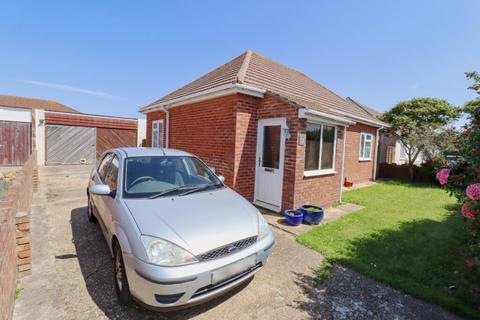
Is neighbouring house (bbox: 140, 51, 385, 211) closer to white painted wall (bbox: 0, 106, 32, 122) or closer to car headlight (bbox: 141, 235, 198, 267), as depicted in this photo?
car headlight (bbox: 141, 235, 198, 267)

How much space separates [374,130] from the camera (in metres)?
12.7

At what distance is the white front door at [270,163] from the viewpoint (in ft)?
19.7

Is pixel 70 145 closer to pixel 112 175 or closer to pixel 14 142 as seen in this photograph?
pixel 14 142

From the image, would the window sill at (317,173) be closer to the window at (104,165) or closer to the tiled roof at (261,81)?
the tiled roof at (261,81)

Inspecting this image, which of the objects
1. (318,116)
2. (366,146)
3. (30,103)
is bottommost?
(366,146)

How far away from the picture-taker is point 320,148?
644 centimetres

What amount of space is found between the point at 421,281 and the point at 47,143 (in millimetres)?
18248

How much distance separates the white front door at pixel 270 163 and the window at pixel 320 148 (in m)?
0.70

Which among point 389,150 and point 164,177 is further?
point 389,150

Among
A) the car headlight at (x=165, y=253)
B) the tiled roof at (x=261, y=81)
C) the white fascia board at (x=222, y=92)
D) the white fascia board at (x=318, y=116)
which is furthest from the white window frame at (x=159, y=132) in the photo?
the car headlight at (x=165, y=253)

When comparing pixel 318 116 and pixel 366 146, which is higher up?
pixel 318 116

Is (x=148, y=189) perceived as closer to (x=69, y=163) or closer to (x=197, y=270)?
(x=197, y=270)

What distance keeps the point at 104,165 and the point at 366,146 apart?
39.4ft

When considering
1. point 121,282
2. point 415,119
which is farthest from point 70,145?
point 415,119
